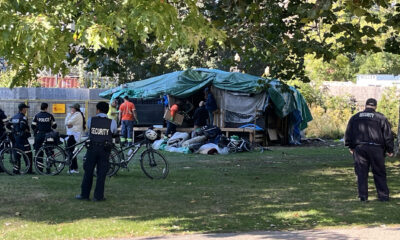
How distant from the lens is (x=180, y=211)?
1059 centimetres

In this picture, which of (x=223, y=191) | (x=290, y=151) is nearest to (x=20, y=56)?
(x=223, y=191)

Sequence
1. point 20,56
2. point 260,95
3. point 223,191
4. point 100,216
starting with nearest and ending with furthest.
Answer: point 20,56, point 100,216, point 223,191, point 260,95

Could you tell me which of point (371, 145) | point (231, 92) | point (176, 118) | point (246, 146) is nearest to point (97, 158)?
point (371, 145)

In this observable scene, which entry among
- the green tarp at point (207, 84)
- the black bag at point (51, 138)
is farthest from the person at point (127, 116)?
the black bag at point (51, 138)

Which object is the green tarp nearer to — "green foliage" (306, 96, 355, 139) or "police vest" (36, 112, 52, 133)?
"green foliage" (306, 96, 355, 139)

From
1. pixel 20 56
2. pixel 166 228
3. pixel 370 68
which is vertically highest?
pixel 370 68

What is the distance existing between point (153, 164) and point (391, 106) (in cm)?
1885

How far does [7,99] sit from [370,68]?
33.8m

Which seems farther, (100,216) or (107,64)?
(107,64)

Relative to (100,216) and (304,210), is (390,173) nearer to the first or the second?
(304,210)

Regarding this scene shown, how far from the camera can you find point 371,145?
11.3 m

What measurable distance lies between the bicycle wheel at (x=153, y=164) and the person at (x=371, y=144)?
4672mm

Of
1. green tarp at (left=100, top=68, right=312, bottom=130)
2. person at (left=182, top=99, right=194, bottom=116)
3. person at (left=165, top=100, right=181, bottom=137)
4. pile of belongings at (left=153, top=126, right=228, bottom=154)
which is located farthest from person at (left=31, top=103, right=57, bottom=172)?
person at (left=182, top=99, right=194, bottom=116)

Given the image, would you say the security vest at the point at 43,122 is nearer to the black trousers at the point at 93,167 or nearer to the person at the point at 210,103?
the black trousers at the point at 93,167
